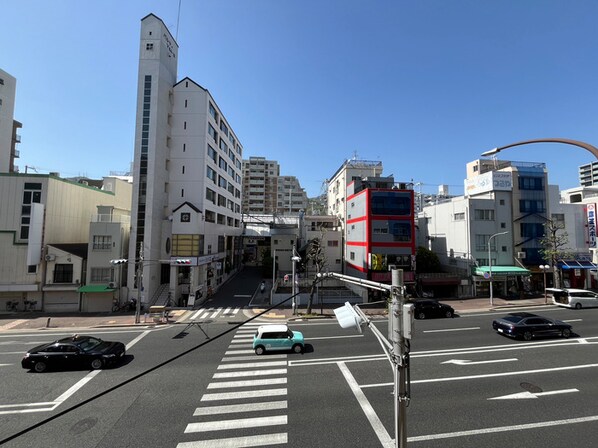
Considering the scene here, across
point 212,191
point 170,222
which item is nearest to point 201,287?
point 170,222

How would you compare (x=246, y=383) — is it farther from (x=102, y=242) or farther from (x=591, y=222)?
(x=591, y=222)

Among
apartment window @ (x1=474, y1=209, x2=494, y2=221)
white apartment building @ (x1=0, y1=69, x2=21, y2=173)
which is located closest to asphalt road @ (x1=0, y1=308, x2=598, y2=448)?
apartment window @ (x1=474, y1=209, x2=494, y2=221)

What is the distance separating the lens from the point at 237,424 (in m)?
10.6

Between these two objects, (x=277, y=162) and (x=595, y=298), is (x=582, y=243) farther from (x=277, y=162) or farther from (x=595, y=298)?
(x=277, y=162)

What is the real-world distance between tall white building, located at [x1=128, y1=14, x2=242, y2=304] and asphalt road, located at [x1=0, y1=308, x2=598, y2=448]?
1561 centimetres

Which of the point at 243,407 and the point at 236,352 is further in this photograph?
the point at 236,352

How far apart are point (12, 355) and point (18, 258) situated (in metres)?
18.1

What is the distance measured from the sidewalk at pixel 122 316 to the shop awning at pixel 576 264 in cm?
880

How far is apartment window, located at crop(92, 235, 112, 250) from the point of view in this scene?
32719 millimetres

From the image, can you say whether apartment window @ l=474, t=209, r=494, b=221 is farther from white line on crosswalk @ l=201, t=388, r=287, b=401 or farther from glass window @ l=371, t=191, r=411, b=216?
white line on crosswalk @ l=201, t=388, r=287, b=401

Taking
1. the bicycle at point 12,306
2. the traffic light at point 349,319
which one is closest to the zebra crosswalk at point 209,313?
the bicycle at point 12,306

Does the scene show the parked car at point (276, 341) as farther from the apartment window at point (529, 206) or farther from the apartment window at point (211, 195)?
the apartment window at point (529, 206)

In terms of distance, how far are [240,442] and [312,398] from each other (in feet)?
12.4

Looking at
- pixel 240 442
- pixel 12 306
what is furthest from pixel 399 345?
pixel 12 306
